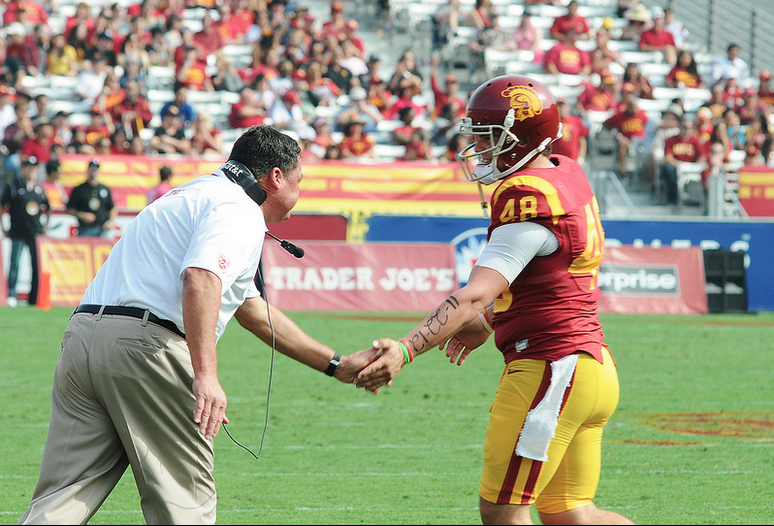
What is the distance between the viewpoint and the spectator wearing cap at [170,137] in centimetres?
1845

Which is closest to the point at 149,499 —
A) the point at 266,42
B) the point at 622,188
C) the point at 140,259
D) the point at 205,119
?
the point at 140,259

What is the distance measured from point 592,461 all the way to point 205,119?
623 inches

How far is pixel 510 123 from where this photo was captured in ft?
13.2

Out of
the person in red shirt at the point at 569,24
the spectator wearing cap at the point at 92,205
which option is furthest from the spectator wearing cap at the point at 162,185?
the person in red shirt at the point at 569,24

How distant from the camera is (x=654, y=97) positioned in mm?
24000

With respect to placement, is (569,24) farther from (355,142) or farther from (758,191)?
(355,142)

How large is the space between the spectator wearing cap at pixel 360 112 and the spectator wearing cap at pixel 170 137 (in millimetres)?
3395

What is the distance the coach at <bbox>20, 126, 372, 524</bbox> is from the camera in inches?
150

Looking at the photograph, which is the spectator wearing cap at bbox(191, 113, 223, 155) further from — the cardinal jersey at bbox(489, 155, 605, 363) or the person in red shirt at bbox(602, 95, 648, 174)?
the cardinal jersey at bbox(489, 155, 605, 363)

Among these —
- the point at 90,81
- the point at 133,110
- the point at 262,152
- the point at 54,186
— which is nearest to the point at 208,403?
the point at 262,152

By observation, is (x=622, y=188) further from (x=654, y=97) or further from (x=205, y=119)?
(x=205, y=119)

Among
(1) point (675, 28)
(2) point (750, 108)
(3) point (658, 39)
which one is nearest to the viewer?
(2) point (750, 108)

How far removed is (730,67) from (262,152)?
75.9ft

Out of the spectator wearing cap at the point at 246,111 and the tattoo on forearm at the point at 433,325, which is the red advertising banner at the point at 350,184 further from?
the tattoo on forearm at the point at 433,325
